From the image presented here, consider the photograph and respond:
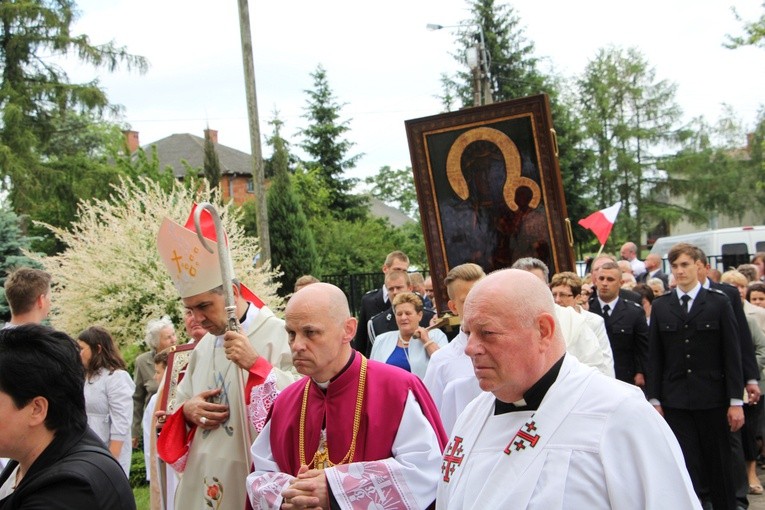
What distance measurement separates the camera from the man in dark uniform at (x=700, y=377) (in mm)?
7465

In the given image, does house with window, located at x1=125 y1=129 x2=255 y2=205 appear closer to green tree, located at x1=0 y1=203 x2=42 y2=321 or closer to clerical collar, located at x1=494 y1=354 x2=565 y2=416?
green tree, located at x1=0 y1=203 x2=42 y2=321

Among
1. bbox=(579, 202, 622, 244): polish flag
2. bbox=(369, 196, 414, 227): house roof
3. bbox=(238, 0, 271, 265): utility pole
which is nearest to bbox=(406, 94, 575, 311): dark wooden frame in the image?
bbox=(579, 202, 622, 244): polish flag

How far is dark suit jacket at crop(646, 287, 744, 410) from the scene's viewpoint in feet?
24.5

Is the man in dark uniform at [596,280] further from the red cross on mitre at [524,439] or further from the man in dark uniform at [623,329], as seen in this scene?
the red cross on mitre at [524,439]

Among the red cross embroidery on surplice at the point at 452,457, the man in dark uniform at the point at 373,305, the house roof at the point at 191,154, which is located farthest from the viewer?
the house roof at the point at 191,154

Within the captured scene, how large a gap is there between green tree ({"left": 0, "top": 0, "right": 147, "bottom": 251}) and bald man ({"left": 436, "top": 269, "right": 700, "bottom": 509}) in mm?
25856

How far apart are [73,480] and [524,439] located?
144cm

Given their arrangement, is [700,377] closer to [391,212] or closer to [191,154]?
[191,154]

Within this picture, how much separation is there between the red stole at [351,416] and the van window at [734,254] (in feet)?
54.8

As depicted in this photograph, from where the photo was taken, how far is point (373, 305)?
954cm

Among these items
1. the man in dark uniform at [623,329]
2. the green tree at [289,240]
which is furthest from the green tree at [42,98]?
the man in dark uniform at [623,329]

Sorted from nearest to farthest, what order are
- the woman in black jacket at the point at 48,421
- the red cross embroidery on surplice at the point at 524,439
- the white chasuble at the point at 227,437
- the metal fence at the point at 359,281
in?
the red cross embroidery on surplice at the point at 524,439, the woman in black jacket at the point at 48,421, the white chasuble at the point at 227,437, the metal fence at the point at 359,281

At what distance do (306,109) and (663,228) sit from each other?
2497 centimetres

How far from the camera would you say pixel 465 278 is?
5.75 meters
